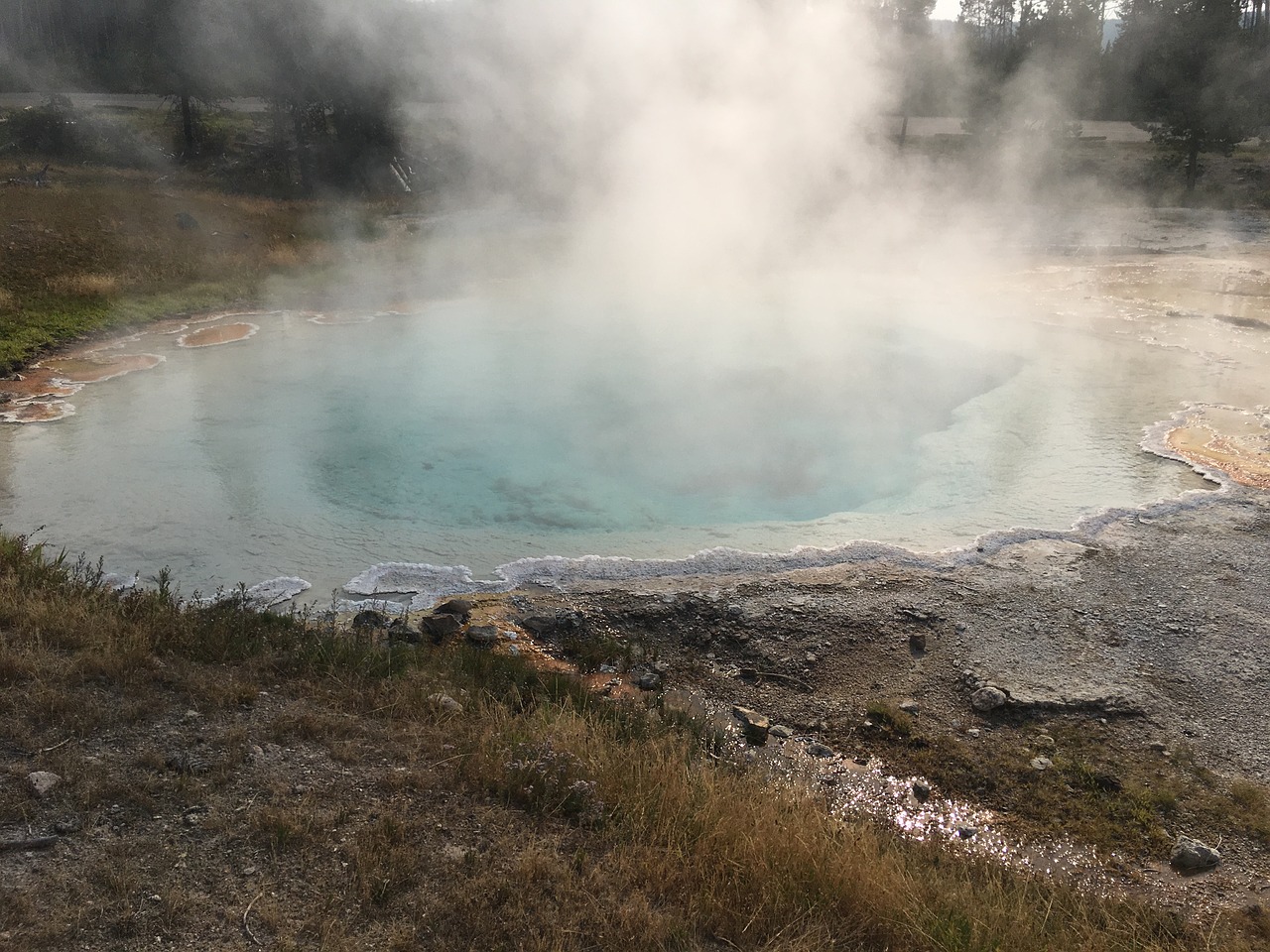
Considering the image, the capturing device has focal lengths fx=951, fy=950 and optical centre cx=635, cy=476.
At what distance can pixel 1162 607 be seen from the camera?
461cm

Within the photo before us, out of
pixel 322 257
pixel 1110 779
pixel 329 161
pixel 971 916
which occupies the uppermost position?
pixel 329 161

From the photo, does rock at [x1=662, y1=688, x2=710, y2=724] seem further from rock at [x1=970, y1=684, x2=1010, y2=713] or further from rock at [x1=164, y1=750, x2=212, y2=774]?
rock at [x1=164, y1=750, x2=212, y2=774]

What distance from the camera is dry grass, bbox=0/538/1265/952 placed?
2.23m

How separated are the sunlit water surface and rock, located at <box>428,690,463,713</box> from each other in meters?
1.62

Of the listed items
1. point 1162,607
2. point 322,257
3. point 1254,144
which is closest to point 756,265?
point 322,257

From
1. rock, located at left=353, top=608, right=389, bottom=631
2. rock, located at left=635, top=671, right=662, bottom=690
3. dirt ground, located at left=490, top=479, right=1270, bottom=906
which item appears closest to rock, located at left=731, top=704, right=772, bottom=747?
dirt ground, located at left=490, top=479, right=1270, bottom=906

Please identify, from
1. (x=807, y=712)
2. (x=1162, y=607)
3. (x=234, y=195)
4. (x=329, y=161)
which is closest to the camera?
(x=807, y=712)

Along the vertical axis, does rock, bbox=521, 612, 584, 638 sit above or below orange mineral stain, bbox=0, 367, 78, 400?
below

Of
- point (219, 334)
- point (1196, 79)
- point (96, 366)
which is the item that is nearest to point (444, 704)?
point (96, 366)

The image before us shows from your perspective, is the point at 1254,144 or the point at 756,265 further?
the point at 1254,144

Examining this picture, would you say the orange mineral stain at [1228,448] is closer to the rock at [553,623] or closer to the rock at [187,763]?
the rock at [553,623]

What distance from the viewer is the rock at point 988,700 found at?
3889mm

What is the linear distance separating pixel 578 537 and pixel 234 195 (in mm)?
12437

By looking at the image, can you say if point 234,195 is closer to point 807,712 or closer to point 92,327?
point 92,327
